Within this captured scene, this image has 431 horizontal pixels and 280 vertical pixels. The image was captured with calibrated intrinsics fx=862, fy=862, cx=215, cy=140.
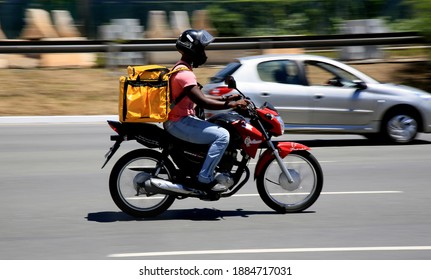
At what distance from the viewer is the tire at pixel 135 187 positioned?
787 cm

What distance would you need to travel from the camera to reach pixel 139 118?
756 centimetres

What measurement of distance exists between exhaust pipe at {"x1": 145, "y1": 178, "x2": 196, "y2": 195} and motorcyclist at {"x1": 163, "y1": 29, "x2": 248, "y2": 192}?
0.50ft

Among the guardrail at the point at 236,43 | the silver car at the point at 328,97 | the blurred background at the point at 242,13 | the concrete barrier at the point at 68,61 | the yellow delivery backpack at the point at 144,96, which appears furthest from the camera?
the blurred background at the point at 242,13

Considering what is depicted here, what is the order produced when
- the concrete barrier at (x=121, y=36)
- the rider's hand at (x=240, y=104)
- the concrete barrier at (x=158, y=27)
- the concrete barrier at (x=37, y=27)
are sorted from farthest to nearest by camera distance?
the concrete barrier at (x=158, y=27)
the concrete barrier at (x=37, y=27)
the concrete barrier at (x=121, y=36)
the rider's hand at (x=240, y=104)

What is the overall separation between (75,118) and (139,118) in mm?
11441

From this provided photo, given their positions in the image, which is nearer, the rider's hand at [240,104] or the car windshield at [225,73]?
the rider's hand at [240,104]

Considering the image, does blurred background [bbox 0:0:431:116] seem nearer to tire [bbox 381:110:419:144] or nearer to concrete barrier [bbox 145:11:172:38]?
concrete barrier [bbox 145:11:172:38]

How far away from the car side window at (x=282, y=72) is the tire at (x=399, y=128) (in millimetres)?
1627

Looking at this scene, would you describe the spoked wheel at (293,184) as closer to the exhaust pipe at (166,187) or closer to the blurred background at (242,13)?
the exhaust pipe at (166,187)

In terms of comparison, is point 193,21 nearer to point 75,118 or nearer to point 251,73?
point 75,118

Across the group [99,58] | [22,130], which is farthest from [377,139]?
[99,58]

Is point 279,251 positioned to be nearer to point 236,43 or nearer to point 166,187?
point 166,187

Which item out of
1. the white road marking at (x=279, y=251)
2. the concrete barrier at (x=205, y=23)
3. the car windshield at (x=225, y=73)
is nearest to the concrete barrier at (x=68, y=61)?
the concrete barrier at (x=205, y=23)

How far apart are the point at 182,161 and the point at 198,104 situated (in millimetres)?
599
